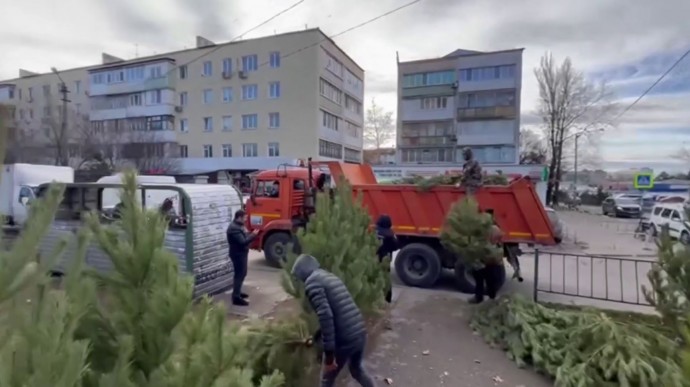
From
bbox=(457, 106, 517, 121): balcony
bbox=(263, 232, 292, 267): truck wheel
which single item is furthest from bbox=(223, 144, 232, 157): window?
bbox=(263, 232, 292, 267): truck wheel

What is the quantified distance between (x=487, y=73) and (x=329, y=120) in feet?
50.3

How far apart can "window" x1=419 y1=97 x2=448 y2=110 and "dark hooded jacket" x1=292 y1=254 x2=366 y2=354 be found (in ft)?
122

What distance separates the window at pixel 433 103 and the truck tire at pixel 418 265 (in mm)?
32116

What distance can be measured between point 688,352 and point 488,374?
3652 millimetres

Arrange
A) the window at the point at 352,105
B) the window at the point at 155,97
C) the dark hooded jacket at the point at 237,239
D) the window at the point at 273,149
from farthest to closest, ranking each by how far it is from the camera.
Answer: the window at the point at 352,105, the window at the point at 155,97, the window at the point at 273,149, the dark hooded jacket at the point at 237,239

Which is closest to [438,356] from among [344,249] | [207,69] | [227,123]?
[344,249]

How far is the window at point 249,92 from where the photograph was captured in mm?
34719

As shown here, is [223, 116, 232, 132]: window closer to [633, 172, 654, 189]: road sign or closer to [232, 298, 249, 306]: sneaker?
[633, 172, 654, 189]: road sign

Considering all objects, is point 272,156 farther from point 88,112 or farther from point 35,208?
point 35,208

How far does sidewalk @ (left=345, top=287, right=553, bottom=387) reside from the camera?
4523 millimetres

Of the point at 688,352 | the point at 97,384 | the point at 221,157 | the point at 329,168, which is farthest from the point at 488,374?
the point at 221,157

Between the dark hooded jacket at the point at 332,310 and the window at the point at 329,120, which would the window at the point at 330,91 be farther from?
the dark hooded jacket at the point at 332,310

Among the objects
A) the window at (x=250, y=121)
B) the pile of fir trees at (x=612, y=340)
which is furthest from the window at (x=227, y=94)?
the pile of fir trees at (x=612, y=340)

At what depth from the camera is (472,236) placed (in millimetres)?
Result: 6492
